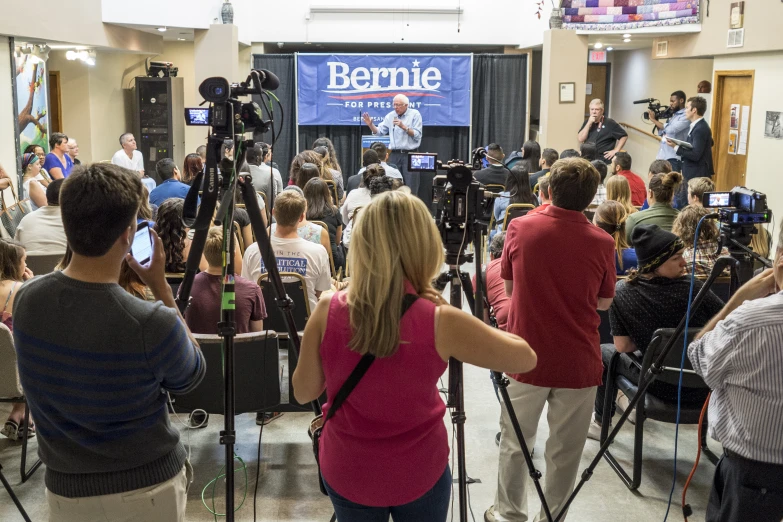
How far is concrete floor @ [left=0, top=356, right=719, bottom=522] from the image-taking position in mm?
3299

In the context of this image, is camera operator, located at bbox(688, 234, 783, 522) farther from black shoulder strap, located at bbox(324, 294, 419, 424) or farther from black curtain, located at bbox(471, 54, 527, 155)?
black curtain, located at bbox(471, 54, 527, 155)

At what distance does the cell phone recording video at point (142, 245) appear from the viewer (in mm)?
1836

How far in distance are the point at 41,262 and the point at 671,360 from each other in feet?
11.5

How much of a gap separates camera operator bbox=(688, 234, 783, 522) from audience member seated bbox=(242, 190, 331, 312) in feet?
8.06

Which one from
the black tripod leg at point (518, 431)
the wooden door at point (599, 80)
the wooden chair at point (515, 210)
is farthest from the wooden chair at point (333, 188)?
the wooden door at point (599, 80)

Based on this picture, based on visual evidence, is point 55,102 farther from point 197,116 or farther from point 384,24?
point 197,116

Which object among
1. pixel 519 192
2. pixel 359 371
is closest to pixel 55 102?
pixel 519 192

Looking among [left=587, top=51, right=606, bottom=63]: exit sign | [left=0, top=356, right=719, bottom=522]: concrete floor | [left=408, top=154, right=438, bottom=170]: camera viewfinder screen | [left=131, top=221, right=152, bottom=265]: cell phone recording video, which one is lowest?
[left=0, top=356, right=719, bottom=522]: concrete floor

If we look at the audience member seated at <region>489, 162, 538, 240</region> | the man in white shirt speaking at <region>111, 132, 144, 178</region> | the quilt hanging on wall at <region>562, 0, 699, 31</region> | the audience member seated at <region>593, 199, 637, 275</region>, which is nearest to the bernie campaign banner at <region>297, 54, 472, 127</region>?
the quilt hanging on wall at <region>562, 0, 699, 31</region>

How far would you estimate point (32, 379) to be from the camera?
1.70 m

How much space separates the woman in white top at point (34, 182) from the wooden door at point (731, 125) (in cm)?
729

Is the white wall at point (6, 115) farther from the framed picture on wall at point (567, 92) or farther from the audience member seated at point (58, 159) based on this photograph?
the framed picture on wall at point (567, 92)

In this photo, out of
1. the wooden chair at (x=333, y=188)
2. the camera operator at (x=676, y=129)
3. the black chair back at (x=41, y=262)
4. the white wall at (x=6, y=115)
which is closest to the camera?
the black chair back at (x=41, y=262)

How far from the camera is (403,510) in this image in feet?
6.06
